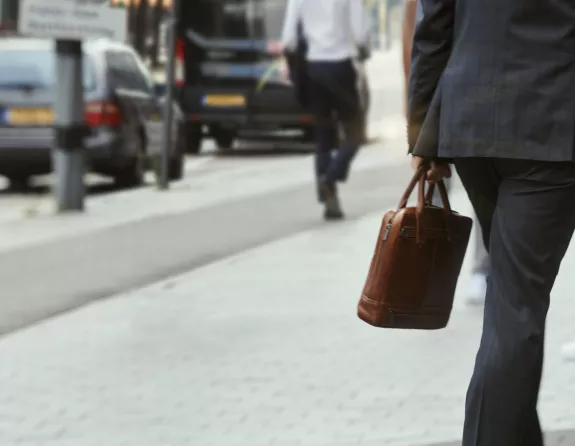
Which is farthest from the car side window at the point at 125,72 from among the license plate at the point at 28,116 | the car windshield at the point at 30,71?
the license plate at the point at 28,116

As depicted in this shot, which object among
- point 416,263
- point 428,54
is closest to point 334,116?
point 416,263

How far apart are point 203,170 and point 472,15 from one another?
13.5m

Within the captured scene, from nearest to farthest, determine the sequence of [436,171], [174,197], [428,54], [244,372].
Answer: [428,54] < [436,171] < [244,372] < [174,197]

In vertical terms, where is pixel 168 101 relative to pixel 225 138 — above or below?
above

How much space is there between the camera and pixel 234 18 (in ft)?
64.5

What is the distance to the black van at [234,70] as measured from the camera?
18.8m

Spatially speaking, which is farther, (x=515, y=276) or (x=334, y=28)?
(x=334, y=28)

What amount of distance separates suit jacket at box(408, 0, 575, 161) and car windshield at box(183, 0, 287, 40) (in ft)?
53.4

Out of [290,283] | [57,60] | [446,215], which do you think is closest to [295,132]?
[57,60]

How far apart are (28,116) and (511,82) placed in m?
10.5

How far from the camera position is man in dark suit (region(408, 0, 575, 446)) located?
3180 millimetres

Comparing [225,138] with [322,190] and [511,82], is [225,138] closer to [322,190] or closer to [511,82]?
[322,190]

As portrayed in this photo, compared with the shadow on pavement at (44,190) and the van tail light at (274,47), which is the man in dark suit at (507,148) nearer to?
the shadow on pavement at (44,190)

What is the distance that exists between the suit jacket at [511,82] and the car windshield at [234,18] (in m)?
16.3
